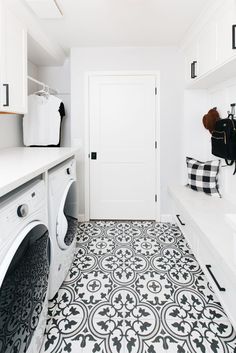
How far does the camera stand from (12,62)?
6.67 feet

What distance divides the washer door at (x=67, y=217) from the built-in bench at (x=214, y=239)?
39.4 inches

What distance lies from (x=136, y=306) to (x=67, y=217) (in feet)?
2.74

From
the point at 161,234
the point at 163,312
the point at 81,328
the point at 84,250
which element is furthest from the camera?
the point at 161,234

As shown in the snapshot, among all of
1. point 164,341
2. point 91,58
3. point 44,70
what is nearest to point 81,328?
point 164,341

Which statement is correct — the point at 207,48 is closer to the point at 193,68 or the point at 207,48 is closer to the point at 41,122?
the point at 193,68

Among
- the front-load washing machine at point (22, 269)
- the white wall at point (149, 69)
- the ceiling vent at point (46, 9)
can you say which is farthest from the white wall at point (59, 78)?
the front-load washing machine at point (22, 269)

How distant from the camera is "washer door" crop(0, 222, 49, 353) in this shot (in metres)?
0.89

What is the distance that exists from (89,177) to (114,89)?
3.97 ft

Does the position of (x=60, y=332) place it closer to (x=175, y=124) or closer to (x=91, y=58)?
(x=175, y=124)

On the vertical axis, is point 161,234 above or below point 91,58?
below

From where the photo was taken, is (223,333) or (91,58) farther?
(91,58)

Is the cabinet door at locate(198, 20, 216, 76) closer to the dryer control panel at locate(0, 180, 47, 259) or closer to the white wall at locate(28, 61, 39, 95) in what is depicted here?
the dryer control panel at locate(0, 180, 47, 259)

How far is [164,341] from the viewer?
1.49 m

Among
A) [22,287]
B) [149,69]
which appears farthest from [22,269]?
[149,69]
